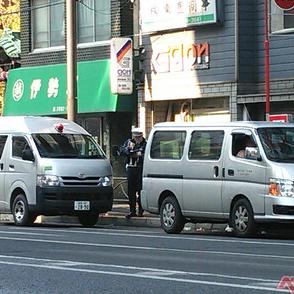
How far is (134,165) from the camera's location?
772 inches

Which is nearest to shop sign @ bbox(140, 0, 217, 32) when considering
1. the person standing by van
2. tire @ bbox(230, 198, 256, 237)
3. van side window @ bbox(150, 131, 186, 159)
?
the person standing by van

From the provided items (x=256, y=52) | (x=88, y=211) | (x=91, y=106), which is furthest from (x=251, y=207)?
(x=91, y=106)

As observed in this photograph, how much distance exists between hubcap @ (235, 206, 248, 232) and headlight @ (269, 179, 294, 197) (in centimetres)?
72

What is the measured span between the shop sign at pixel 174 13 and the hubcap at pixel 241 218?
8558mm

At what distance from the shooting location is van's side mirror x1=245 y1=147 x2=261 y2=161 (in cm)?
1523

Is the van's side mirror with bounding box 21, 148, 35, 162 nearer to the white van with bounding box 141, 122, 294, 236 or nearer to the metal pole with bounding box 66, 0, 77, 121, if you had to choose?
the white van with bounding box 141, 122, 294, 236

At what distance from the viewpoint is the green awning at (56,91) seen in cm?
2595

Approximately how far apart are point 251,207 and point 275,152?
1.03 m

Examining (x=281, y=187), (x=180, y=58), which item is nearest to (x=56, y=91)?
(x=180, y=58)

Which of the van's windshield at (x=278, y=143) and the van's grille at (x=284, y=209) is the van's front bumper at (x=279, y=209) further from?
the van's windshield at (x=278, y=143)

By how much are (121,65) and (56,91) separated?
337 centimetres

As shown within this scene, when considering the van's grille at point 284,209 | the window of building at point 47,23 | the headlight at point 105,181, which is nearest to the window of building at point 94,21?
the window of building at point 47,23

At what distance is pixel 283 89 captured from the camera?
22.1 meters

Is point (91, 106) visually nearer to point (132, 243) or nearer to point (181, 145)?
point (181, 145)
